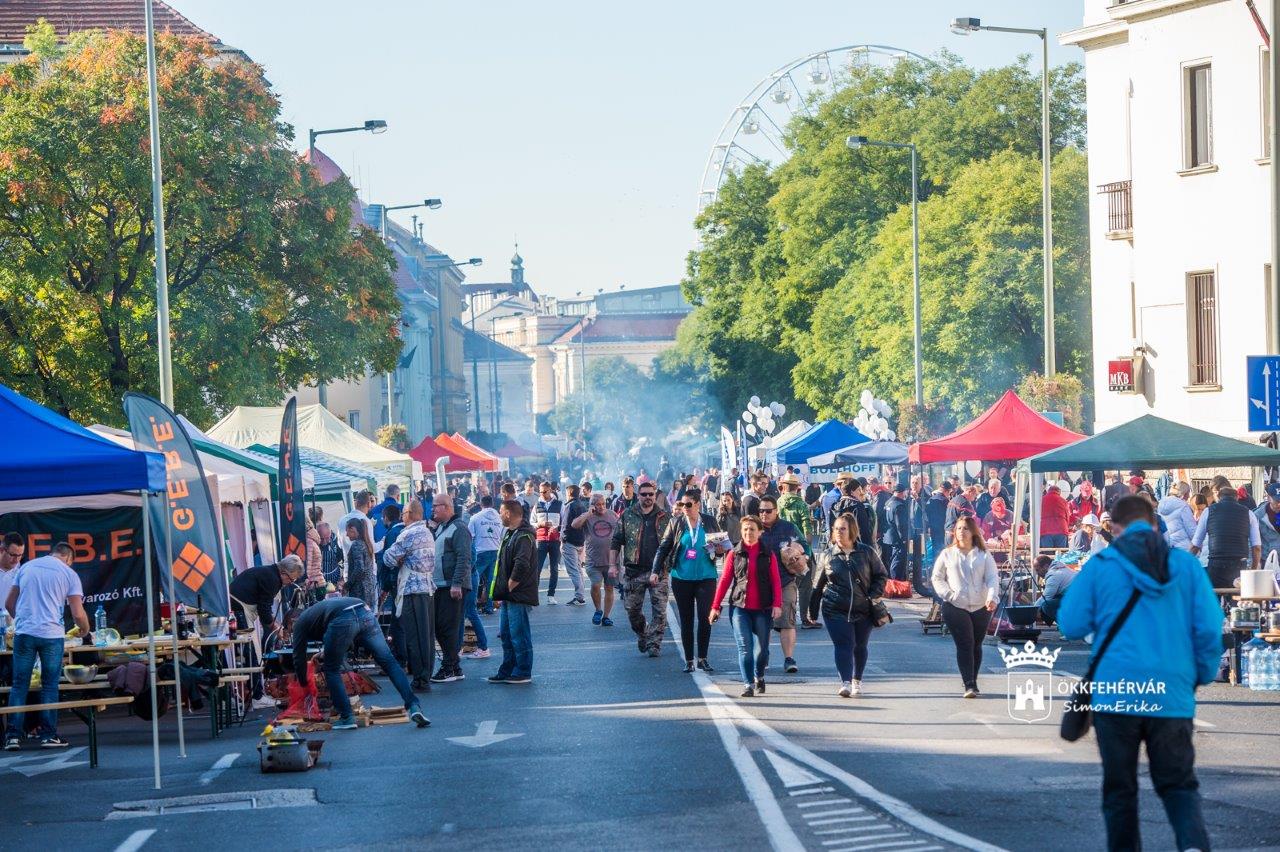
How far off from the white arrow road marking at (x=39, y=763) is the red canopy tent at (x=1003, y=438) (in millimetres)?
16747

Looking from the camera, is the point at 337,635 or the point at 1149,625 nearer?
the point at 1149,625

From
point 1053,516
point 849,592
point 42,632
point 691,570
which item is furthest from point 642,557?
point 1053,516

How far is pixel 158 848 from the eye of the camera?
1062 centimetres

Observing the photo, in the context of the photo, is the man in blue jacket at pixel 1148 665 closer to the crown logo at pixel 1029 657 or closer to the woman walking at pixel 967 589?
the woman walking at pixel 967 589

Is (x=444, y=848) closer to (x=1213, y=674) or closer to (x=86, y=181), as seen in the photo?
(x=1213, y=674)

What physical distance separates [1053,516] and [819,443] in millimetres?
12293

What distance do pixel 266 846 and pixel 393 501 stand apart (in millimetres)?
15312

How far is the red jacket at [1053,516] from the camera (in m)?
28.0

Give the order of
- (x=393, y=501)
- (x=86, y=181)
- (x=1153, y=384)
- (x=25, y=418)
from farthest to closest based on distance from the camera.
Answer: (x=1153, y=384) → (x=86, y=181) → (x=393, y=501) → (x=25, y=418)

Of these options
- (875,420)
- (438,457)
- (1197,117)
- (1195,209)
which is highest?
(1197,117)

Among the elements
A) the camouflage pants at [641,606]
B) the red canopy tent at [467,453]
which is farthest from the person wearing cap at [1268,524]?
the red canopy tent at [467,453]

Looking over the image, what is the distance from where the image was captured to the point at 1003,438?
1149 inches

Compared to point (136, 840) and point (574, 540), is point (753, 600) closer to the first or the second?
point (136, 840)

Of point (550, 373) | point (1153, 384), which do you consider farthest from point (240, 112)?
point (550, 373)
